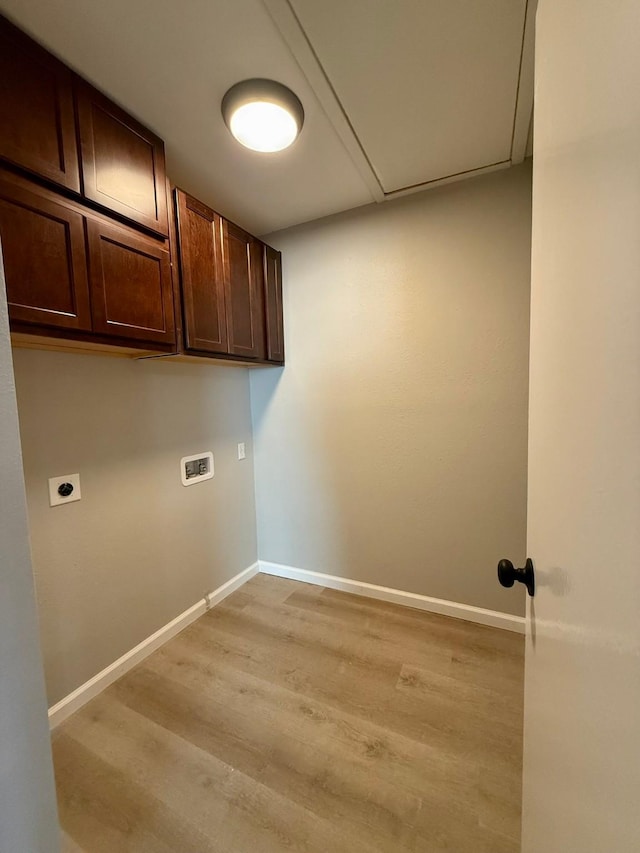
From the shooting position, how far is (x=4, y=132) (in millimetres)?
999

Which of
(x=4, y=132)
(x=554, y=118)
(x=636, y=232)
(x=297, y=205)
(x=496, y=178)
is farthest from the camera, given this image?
(x=297, y=205)

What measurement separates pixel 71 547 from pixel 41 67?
1.78m

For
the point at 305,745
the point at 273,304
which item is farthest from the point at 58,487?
the point at 273,304

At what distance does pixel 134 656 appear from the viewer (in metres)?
1.75

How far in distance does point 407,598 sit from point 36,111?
2825mm

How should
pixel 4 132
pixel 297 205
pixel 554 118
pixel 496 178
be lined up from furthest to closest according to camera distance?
pixel 297 205 < pixel 496 178 < pixel 4 132 < pixel 554 118

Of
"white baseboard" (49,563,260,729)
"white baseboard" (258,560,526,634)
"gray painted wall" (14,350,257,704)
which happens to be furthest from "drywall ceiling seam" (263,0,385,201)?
"white baseboard" (49,563,260,729)

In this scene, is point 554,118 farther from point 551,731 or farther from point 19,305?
point 19,305

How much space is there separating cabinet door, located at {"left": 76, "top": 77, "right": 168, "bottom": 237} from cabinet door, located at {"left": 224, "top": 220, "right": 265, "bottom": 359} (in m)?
0.46

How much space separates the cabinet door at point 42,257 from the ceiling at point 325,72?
1.71ft

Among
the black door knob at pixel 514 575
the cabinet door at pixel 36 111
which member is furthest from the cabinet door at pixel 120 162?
the black door knob at pixel 514 575

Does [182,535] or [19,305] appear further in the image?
[182,535]

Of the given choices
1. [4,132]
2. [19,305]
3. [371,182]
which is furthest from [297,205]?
[19,305]

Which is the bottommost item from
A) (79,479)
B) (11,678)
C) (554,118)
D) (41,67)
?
(11,678)
